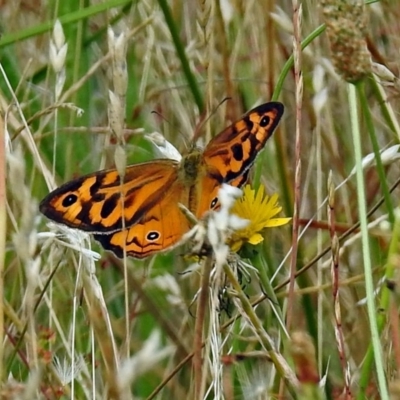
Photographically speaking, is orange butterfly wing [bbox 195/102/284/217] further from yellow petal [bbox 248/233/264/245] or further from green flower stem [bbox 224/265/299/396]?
green flower stem [bbox 224/265/299/396]

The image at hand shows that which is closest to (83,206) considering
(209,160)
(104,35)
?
(209,160)

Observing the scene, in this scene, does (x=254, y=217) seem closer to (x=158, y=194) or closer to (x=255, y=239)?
(x=255, y=239)

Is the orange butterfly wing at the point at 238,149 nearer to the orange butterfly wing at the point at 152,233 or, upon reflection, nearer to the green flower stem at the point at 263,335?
the orange butterfly wing at the point at 152,233

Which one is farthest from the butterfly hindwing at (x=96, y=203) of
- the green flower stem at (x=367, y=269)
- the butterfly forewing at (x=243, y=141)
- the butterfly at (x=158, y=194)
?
the green flower stem at (x=367, y=269)

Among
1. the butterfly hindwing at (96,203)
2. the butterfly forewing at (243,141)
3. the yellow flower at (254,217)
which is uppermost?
the butterfly forewing at (243,141)

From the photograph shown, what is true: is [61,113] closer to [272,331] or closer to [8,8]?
[8,8]

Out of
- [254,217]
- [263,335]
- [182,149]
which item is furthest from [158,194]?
[263,335]

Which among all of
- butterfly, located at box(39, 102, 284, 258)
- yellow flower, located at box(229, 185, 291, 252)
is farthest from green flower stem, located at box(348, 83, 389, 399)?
butterfly, located at box(39, 102, 284, 258)

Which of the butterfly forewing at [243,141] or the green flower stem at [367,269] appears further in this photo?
the butterfly forewing at [243,141]
